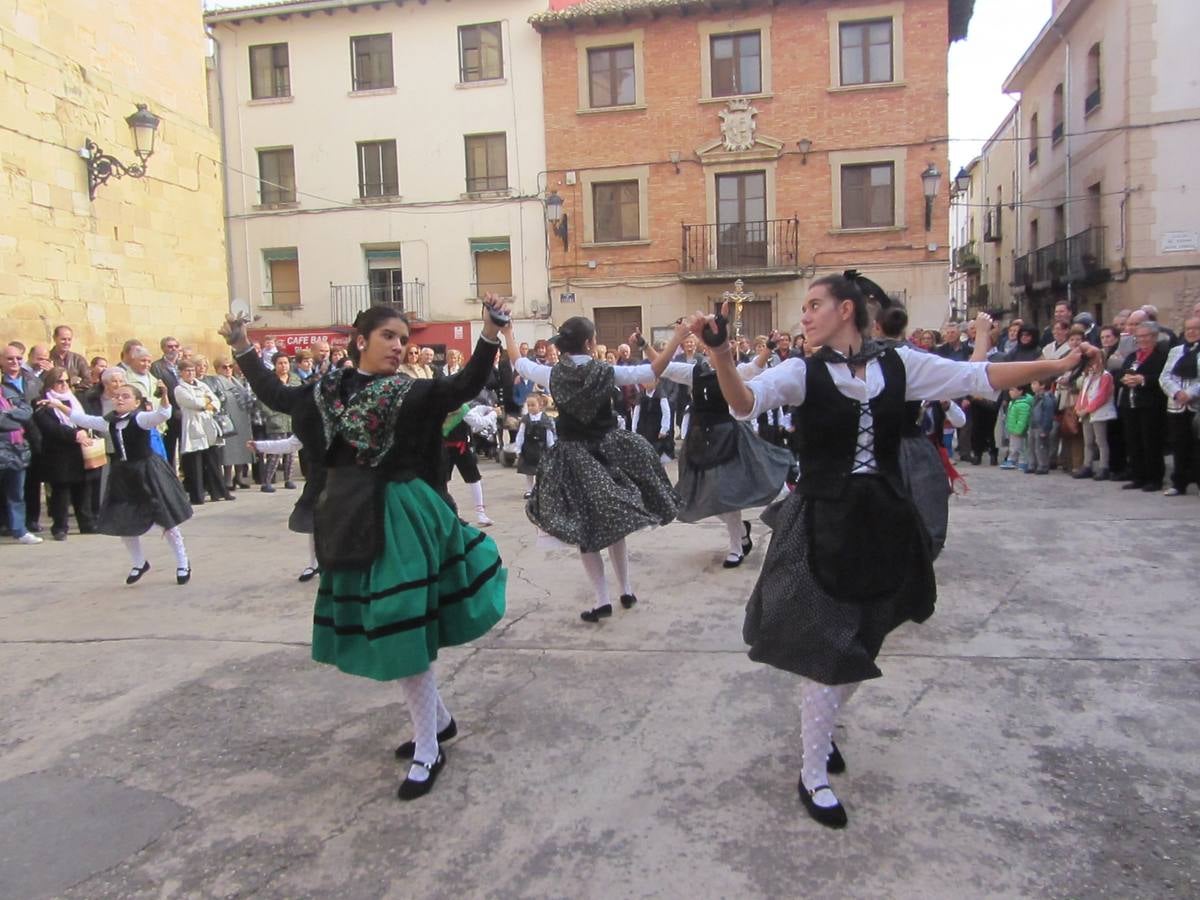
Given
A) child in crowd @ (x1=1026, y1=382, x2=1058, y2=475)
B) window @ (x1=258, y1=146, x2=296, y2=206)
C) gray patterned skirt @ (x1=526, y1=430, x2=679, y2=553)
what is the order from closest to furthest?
1. gray patterned skirt @ (x1=526, y1=430, x2=679, y2=553)
2. child in crowd @ (x1=1026, y1=382, x2=1058, y2=475)
3. window @ (x1=258, y1=146, x2=296, y2=206)

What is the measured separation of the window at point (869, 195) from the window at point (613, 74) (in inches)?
225

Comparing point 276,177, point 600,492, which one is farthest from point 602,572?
point 276,177

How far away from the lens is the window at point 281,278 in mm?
24172

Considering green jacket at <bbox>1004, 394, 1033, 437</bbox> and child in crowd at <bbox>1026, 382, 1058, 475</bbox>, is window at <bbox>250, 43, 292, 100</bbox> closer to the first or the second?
green jacket at <bbox>1004, 394, 1033, 437</bbox>

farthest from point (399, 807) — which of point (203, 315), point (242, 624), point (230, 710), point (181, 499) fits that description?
point (203, 315)

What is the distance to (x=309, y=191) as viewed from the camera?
77.8 feet

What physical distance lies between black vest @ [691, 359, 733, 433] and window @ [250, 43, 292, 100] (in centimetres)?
2164

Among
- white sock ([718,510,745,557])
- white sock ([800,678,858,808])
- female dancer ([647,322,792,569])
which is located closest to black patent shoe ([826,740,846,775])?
white sock ([800,678,858,808])

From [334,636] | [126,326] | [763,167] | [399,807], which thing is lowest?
[399,807]

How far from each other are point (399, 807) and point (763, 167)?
20.9 metres

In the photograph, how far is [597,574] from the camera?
490cm

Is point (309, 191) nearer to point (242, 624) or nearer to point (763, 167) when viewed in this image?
point (763, 167)

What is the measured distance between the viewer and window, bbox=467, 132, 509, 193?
22859 mm

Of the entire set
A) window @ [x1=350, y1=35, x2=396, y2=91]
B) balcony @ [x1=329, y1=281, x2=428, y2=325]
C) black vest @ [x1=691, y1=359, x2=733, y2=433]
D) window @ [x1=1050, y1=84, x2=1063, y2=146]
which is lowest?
black vest @ [x1=691, y1=359, x2=733, y2=433]
